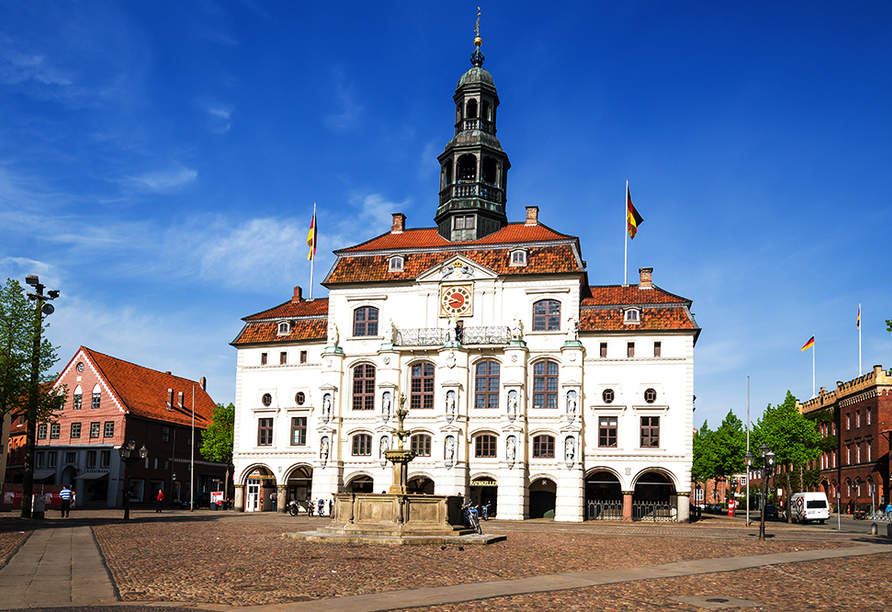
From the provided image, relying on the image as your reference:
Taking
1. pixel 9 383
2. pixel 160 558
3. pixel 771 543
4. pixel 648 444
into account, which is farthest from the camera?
pixel 648 444

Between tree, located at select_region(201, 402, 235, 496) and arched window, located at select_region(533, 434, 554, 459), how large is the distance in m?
29.0

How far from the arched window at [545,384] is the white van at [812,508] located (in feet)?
65.2

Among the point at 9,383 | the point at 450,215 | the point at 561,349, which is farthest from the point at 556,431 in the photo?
the point at 9,383

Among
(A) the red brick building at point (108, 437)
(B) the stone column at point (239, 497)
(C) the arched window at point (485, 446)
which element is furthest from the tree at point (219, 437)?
(C) the arched window at point (485, 446)

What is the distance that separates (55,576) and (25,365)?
24599mm

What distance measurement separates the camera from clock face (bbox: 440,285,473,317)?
5456 cm

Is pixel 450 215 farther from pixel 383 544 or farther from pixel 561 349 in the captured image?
pixel 383 544

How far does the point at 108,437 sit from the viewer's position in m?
64.7

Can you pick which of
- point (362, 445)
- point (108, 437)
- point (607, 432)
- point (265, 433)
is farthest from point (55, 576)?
point (108, 437)

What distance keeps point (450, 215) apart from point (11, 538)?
37.2 meters

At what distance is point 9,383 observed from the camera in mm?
36969

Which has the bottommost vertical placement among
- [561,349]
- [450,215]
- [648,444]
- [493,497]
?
[493,497]

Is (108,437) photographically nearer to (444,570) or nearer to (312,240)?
(312,240)

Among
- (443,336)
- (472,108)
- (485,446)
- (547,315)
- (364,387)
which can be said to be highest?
(472,108)
